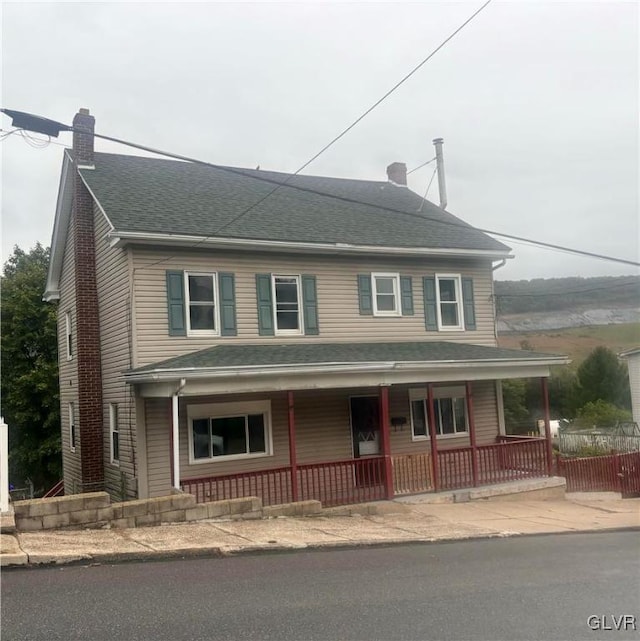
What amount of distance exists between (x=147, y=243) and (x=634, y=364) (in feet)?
99.6

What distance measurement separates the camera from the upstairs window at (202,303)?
14.4 meters

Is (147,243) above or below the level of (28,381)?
above

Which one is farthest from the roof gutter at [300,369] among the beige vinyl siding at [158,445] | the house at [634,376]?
the house at [634,376]

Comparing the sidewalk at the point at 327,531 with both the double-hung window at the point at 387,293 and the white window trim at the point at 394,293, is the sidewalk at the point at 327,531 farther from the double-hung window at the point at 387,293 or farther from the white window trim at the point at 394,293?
the double-hung window at the point at 387,293

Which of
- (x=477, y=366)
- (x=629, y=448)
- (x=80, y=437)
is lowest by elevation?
(x=629, y=448)

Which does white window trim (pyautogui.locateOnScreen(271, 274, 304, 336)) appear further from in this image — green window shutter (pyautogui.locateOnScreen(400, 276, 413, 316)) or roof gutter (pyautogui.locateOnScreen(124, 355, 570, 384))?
green window shutter (pyautogui.locateOnScreen(400, 276, 413, 316))

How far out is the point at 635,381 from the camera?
116ft

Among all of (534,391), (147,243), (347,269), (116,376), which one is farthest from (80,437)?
(534,391)

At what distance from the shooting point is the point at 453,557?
8578 millimetres

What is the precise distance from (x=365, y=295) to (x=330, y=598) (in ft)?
35.0

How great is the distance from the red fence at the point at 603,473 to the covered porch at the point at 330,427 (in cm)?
139

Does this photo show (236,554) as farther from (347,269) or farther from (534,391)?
(534,391)

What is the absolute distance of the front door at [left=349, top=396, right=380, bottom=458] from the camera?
16155mm

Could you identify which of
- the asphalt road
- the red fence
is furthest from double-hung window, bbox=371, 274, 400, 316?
the asphalt road
